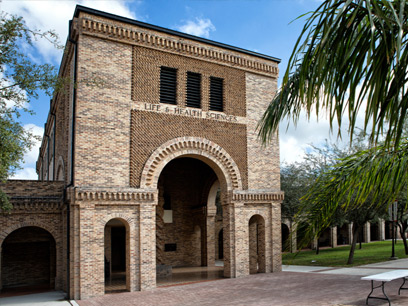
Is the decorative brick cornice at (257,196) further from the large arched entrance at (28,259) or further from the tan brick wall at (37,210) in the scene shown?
the large arched entrance at (28,259)

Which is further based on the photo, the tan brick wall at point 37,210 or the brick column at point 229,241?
the brick column at point 229,241

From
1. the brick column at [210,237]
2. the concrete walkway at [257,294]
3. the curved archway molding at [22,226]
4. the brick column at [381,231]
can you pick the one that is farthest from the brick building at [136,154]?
the brick column at [381,231]

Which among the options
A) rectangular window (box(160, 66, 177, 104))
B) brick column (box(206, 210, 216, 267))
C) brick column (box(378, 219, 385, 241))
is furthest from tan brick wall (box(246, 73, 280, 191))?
brick column (box(378, 219, 385, 241))

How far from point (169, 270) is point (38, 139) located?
1015 centimetres

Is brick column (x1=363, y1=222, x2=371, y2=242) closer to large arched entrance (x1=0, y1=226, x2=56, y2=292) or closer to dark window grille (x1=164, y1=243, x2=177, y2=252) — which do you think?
dark window grille (x1=164, y1=243, x2=177, y2=252)

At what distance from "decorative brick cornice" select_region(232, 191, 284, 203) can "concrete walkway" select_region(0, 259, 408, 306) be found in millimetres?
3607

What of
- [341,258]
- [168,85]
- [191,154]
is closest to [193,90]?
[168,85]

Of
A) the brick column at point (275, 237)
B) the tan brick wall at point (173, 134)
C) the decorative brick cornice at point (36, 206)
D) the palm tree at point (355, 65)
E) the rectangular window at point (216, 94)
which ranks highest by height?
the rectangular window at point (216, 94)

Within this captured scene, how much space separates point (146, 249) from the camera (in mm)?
16109

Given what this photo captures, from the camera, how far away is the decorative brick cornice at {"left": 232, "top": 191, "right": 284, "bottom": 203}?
19.0m

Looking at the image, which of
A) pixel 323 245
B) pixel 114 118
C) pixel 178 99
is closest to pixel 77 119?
pixel 114 118

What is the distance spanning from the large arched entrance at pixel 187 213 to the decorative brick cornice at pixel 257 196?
525 cm

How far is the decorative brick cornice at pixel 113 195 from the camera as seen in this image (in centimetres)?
1508

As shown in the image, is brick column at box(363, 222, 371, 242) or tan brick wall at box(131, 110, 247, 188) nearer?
tan brick wall at box(131, 110, 247, 188)
